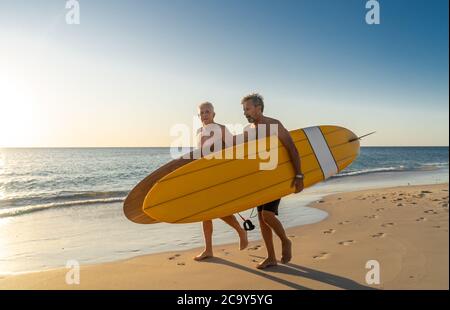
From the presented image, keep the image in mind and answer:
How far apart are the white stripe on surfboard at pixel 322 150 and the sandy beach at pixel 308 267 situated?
83 cm

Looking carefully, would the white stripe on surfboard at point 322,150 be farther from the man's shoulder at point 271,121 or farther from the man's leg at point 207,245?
the man's leg at point 207,245

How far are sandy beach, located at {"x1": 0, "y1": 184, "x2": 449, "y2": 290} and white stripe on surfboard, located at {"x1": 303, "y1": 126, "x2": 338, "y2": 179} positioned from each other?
2.71 feet

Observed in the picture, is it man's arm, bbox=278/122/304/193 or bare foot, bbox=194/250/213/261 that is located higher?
man's arm, bbox=278/122/304/193

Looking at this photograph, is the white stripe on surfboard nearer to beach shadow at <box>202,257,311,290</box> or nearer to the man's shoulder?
the man's shoulder

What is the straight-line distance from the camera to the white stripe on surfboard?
13.9ft

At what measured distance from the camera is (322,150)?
4344 mm

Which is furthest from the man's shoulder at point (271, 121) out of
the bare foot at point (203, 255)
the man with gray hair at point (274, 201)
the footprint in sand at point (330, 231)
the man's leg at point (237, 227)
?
the footprint in sand at point (330, 231)

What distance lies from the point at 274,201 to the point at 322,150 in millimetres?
1287

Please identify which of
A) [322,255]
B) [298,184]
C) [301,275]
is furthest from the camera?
[322,255]

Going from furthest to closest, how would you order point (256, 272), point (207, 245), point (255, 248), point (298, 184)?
point (255, 248) < point (207, 245) < point (298, 184) < point (256, 272)

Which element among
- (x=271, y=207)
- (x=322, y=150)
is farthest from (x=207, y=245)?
(x=322, y=150)

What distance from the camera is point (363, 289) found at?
2781mm

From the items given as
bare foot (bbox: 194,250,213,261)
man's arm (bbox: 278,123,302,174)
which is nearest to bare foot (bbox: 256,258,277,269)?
bare foot (bbox: 194,250,213,261)

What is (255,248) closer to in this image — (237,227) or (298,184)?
(237,227)
